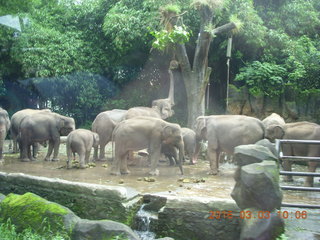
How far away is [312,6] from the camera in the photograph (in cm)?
1616

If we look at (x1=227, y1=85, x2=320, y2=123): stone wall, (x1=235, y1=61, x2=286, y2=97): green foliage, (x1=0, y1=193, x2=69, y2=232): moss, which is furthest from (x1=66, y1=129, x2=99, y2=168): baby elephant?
(x1=235, y1=61, x2=286, y2=97): green foliage

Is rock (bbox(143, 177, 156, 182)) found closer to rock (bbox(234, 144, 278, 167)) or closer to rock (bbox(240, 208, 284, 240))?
rock (bbox(234, 144, 278, 167))

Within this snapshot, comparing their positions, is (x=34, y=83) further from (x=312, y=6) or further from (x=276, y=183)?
(x=276, y=183)

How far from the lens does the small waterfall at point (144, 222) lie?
6.28 m

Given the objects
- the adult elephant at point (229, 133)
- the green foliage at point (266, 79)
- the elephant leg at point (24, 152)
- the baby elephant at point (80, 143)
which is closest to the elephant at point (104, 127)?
the baby elephant at point (80, 143)

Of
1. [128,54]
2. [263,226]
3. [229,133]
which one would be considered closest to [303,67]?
[229,133]

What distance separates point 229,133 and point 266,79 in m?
5.78

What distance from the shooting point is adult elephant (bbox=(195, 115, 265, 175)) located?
929 cm

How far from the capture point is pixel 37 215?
18.9ft

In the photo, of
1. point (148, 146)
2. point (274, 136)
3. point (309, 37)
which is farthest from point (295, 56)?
point (148, 146)

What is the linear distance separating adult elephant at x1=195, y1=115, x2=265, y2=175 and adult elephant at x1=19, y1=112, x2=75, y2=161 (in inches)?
167

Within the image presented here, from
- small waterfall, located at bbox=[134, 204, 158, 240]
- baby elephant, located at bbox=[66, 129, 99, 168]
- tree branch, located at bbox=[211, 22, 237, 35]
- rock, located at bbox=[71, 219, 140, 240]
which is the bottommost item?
small waterfall, located at bbox=[134, 204, 158, 240]

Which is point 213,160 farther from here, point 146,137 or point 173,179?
point 146,137

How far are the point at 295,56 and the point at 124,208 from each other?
1096 cm
